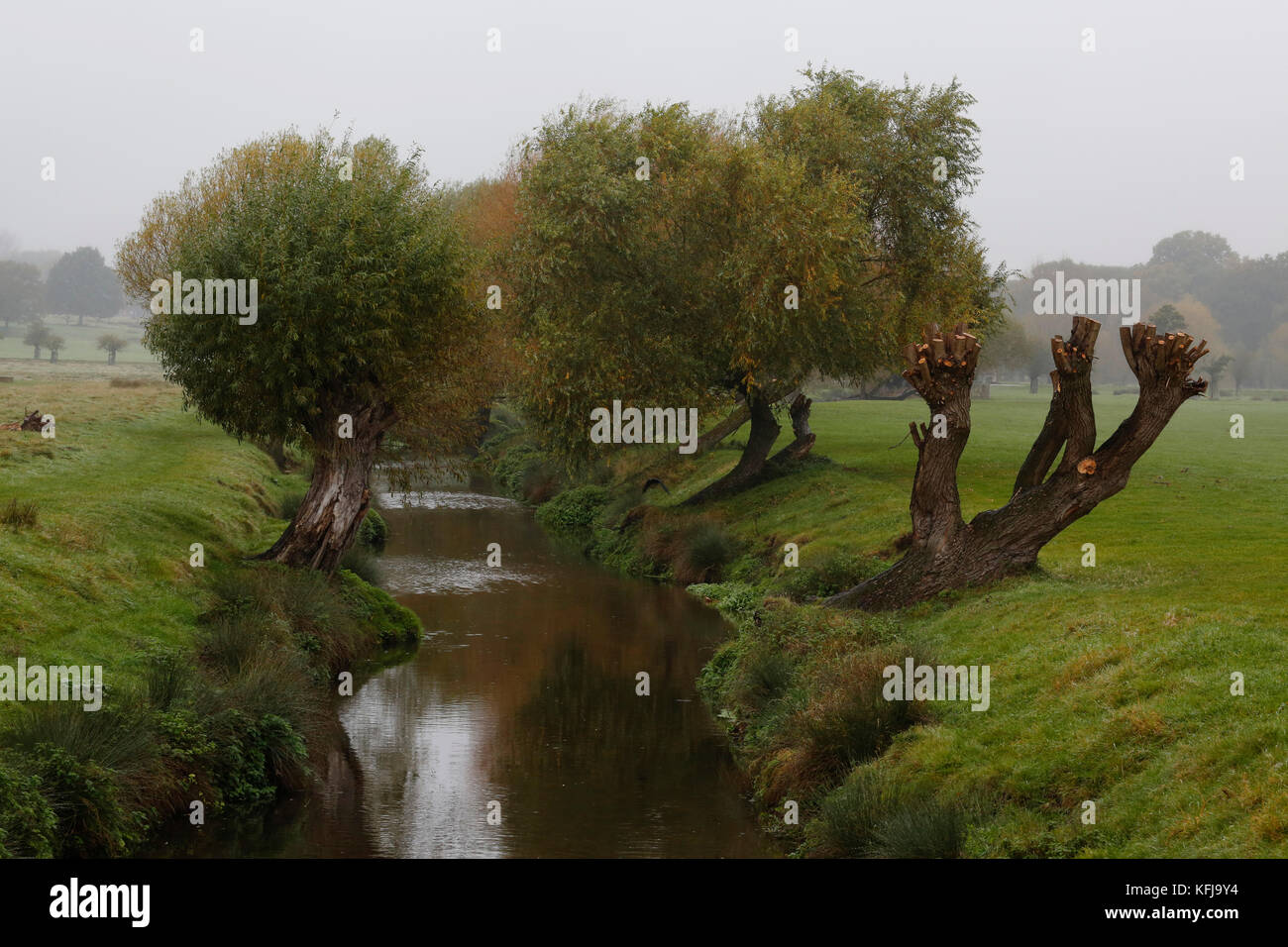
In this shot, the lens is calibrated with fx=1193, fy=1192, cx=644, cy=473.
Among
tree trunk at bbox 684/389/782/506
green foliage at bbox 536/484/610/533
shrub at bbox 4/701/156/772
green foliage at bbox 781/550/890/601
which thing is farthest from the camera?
green foliage at bbox 536/484/610/533

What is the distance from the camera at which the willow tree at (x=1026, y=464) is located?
20531 mm

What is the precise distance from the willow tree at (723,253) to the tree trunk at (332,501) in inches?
350

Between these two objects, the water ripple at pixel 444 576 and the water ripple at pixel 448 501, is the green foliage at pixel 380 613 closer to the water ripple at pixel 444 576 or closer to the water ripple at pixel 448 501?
the water ripple at pixel 444 576

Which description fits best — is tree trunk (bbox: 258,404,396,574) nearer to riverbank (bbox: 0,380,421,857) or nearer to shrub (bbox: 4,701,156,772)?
riverbank (bbox: 0,380,421,857)

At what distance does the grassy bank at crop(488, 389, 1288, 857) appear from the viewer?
472 inches

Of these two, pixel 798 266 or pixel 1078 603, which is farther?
pixel 798 266

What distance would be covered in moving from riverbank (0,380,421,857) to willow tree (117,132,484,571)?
2364 mm

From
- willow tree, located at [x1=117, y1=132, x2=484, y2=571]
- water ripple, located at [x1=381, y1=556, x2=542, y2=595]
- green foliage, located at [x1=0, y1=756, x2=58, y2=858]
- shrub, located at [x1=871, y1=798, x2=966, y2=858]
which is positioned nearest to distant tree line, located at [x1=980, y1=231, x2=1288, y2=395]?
water ripple, located at [x1=381, y1=556, x2=542, y2=595]

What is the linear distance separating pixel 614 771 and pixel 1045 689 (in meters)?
6.56

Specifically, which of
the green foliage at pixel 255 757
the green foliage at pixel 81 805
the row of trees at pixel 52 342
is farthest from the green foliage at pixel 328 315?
the row of trees at pixel 52 342

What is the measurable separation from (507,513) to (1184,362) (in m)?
32.9
